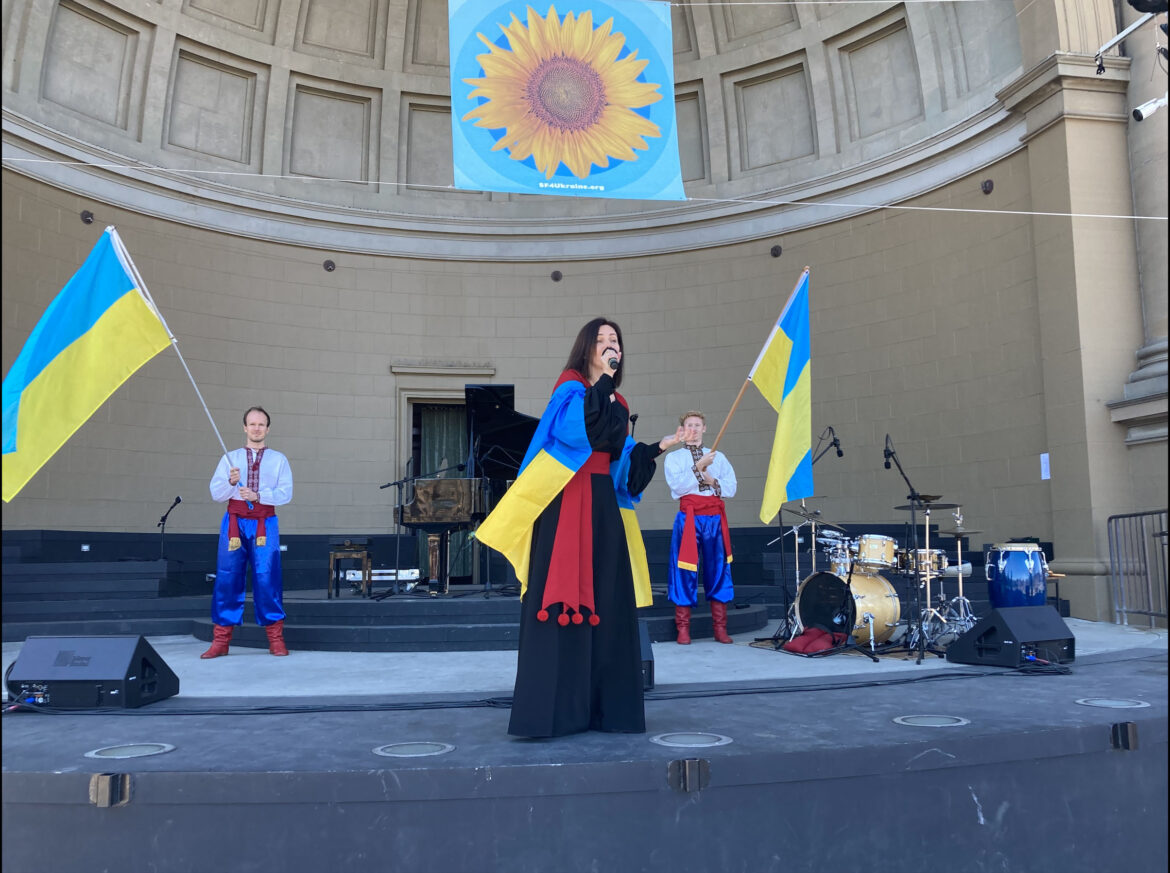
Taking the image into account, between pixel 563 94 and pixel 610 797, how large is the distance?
505 centimetres

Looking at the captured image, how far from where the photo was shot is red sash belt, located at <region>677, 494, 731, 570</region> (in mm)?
6742

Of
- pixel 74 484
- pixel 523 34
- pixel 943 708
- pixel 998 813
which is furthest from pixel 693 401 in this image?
pixel 998 813

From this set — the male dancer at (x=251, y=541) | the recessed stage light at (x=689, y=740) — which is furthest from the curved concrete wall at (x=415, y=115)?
the recessed stage light at (x=689, y=740)

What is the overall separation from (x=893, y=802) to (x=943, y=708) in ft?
3.23

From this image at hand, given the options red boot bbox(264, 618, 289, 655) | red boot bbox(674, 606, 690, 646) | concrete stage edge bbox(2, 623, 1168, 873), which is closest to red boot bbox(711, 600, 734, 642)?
red boot bbox(674, 606, 690, 646)

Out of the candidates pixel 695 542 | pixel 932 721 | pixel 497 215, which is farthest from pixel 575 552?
pixel 497 215

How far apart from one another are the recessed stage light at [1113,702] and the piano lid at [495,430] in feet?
15.4

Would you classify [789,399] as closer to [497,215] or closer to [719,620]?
[719,620]

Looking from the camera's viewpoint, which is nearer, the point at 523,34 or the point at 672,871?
the point at 672,871

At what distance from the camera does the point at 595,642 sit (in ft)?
11.3

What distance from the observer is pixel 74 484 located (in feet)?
32.1

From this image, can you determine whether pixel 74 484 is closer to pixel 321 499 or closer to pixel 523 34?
pixel 321 499

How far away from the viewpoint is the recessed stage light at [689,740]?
3.06 metres

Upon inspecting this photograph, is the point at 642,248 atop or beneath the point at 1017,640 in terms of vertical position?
atop
